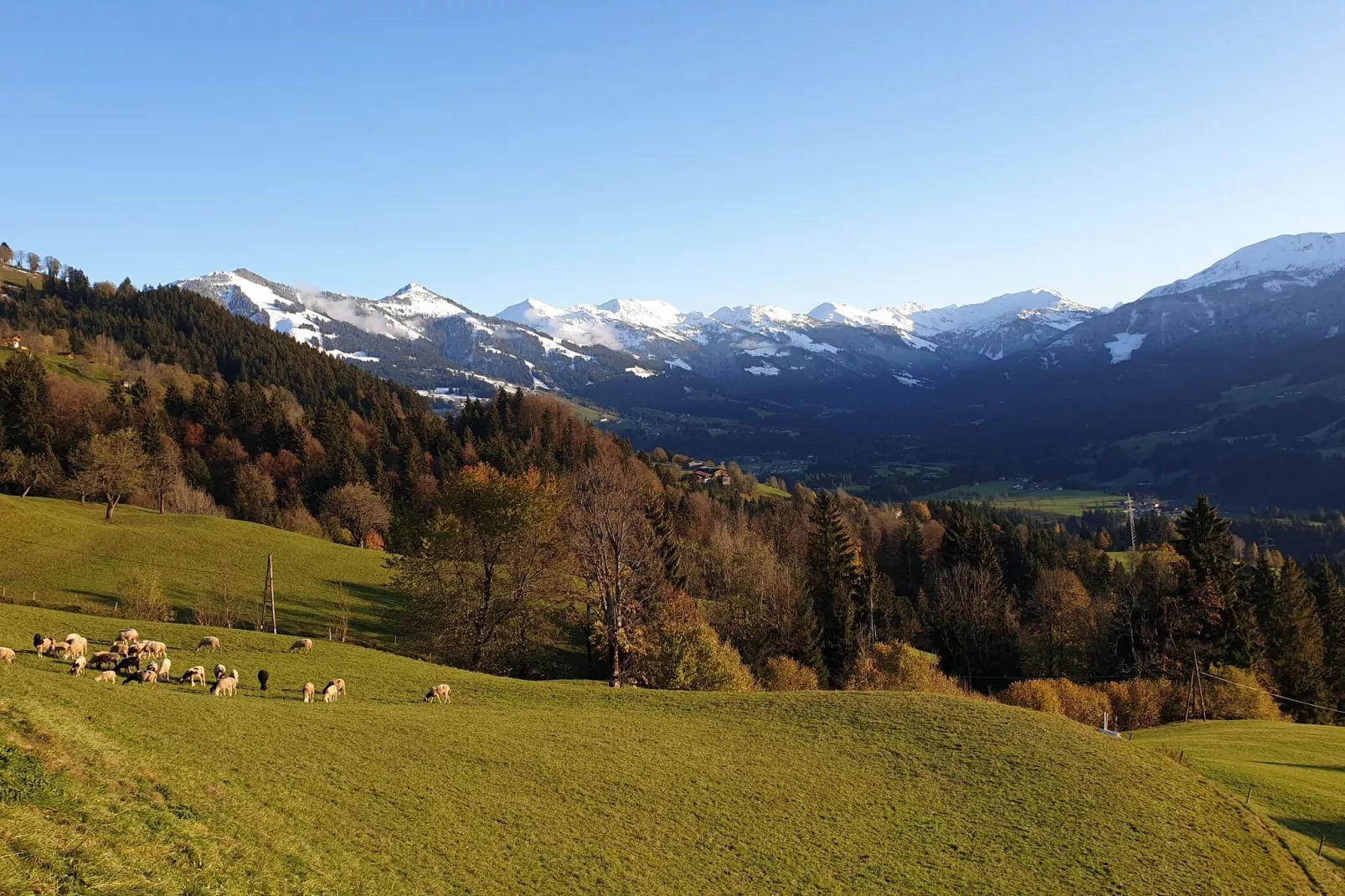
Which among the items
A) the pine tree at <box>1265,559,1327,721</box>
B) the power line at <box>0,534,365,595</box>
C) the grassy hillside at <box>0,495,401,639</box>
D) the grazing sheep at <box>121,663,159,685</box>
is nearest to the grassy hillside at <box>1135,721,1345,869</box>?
the pine tree at <box>1265,559,1327,721</box>

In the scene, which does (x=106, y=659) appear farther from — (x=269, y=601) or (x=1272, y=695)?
(x=1272, y=695)

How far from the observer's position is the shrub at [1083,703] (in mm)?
67250

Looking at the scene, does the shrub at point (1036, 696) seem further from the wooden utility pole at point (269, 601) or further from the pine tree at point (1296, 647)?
the wooden utility pole at point (269, 601)

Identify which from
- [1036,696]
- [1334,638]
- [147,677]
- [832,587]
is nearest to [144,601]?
[147,677]

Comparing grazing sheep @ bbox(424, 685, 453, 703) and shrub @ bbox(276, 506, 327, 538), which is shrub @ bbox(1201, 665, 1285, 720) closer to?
grazing sheep @ bbox(424, 685, 453, 703)

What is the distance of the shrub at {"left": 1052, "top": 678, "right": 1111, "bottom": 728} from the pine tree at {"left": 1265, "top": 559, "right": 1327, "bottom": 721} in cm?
2948

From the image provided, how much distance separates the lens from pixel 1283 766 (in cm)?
4203

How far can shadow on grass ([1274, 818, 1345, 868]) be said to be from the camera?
3120 centimetres

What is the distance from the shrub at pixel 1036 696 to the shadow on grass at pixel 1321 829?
32202 mm

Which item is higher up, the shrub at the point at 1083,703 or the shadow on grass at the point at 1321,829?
the shadow on grass at the point at 1321,829

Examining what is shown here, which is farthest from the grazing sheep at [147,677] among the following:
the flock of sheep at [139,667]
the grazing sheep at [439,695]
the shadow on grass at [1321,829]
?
the shadow on grass at [1321,829]

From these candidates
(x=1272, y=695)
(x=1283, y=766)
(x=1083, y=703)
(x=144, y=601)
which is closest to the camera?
(x=1283, y=766)

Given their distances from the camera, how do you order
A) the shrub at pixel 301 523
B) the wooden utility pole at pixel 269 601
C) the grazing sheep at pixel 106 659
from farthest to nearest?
the shrub at pixel 301 523, the wooden utility pole at pixel 269 601, the grazing sheep at pixel 106 659

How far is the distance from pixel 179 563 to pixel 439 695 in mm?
45140
